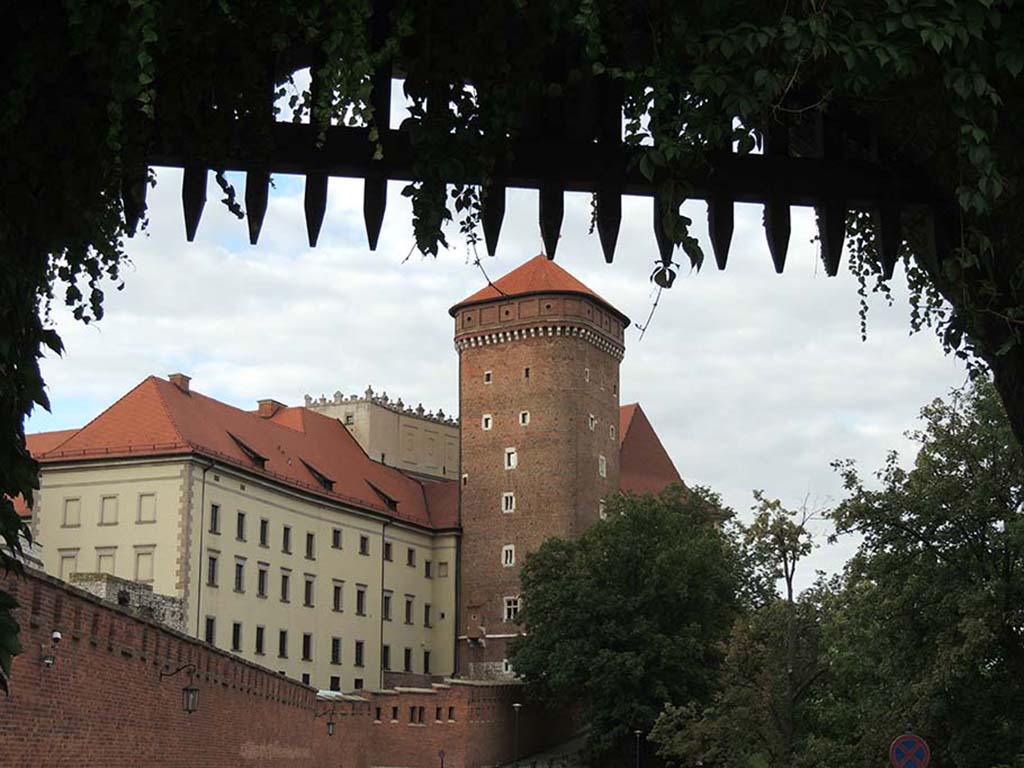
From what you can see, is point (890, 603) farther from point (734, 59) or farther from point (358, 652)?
point (358, 652)

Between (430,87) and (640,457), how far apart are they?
201 feet

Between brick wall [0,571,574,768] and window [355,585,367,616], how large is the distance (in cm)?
2018

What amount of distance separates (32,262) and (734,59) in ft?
6.49

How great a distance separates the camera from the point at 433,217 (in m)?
4.31

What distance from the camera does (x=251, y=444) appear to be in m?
52.1

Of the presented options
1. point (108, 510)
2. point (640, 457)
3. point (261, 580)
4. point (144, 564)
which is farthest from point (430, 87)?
point (640, 457)

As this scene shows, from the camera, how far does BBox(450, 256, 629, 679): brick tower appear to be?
181 feet

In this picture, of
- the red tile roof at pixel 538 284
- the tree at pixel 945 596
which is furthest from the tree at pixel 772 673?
the red tile roof at pixel 538 284

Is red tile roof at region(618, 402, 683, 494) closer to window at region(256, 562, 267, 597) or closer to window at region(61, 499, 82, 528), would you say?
window at region(256, 562, 267, 597)

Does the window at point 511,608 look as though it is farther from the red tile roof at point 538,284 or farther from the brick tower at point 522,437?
the red tile roof at point 538,284

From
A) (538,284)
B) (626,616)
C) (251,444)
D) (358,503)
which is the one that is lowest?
(626,616)

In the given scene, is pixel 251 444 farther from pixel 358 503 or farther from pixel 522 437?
pixel 522 437

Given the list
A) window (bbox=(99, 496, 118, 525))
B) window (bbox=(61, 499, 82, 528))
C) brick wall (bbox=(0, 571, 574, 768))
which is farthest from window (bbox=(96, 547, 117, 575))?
brick wall (bbox=(0, 571, 574, 768))

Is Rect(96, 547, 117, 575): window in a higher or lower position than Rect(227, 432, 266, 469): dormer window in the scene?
lower
